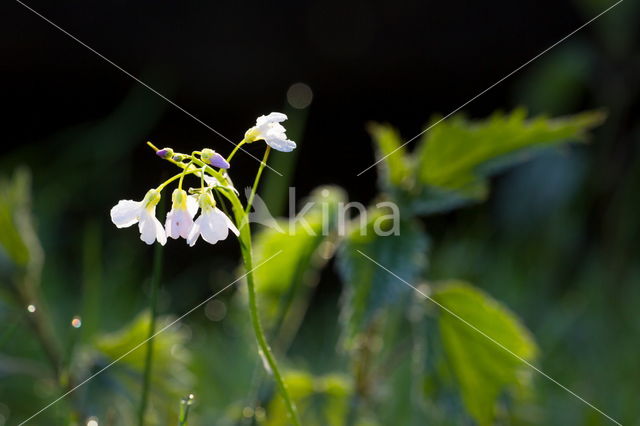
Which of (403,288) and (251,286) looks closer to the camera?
(251,286)

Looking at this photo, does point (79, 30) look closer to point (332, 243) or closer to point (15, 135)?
point (15, 135)

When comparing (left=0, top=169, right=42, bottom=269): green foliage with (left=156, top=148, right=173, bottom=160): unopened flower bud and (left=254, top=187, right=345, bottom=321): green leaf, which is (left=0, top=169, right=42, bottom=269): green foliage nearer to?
(left=254, top=187, right=345, bottom=321): green leaf

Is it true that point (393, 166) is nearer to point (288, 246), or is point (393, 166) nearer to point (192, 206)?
point (288, 246)

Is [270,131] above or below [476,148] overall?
Answer: below

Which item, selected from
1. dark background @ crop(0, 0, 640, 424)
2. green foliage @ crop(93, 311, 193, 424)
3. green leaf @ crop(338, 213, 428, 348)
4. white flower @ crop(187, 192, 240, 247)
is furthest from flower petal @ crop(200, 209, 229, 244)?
dark background @ crop(0, 0, 640, 424)

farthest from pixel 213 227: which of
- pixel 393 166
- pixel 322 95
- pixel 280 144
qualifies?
pixel 322 95

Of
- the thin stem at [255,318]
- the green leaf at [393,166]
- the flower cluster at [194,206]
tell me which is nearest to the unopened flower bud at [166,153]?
the flower cluster at [194,206]
